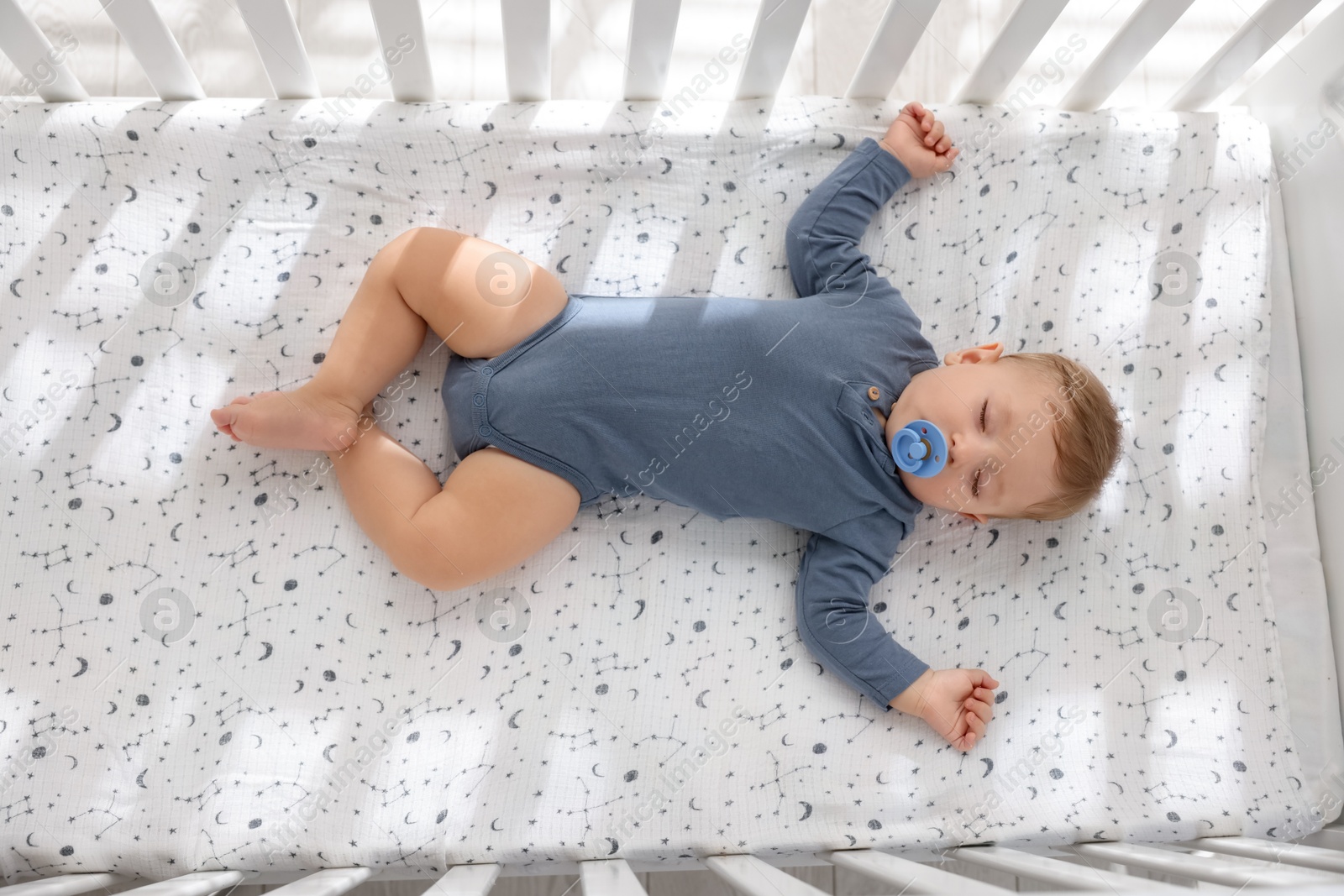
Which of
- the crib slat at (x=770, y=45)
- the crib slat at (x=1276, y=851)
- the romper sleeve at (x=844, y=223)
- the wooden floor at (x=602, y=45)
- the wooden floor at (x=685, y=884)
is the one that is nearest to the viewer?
the crib slat at (x=1276, y=851)

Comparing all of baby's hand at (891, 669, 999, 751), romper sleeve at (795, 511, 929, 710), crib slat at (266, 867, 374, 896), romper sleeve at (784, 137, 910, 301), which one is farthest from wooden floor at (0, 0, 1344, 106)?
crib slat at (266, 867, 374, 896)

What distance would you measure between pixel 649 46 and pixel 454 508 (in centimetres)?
66

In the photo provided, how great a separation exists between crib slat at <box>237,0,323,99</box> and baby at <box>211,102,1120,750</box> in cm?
27

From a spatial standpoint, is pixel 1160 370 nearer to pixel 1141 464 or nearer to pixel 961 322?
pixel 1141 464

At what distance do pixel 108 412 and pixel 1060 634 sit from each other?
134 centimetres

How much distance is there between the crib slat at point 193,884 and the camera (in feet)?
3.21

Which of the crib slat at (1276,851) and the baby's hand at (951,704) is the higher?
the baby's hand at (951,704)

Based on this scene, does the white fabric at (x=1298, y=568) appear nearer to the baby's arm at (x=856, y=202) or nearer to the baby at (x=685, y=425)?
the baby at (x=685, y=425)

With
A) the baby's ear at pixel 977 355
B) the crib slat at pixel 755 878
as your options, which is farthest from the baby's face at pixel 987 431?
the crib slat at pixel 755 878

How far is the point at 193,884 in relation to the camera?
103 cm

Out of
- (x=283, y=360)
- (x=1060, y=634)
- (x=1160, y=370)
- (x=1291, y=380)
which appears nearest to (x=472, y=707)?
(x=283, y=360)

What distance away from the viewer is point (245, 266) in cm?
125

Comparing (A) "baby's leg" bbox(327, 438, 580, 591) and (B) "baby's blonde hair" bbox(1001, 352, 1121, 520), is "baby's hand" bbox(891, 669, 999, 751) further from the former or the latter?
(A) "baby's leg" bbox(327, 438, 580, 591)

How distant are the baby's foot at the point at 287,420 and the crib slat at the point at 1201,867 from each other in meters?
1.13
